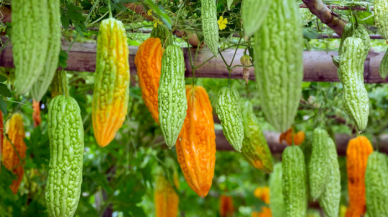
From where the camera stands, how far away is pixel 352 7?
5.72ft

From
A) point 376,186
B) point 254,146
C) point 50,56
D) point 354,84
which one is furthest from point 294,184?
point 50,56

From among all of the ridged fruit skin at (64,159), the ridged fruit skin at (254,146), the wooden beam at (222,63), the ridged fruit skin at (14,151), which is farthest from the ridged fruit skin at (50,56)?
the ridged fruit skin at (254,146)

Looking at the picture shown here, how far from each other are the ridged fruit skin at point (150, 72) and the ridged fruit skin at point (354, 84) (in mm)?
597

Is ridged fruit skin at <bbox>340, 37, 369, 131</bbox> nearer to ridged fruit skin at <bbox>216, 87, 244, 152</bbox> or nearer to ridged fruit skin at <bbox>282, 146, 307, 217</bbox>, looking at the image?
ridged fruit skin at <bbox>216, 87, 244, 152</bbox>

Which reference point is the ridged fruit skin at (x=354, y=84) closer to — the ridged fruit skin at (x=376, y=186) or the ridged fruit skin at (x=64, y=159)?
the ridged fruit skin at (x=64, y=159)

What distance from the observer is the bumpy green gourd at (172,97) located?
1.20 metres

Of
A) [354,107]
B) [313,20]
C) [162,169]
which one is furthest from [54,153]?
[162,169]

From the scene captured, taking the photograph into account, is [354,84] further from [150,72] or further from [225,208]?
[225,208]

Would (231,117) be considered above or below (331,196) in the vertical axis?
above

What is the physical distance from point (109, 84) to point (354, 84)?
713mm

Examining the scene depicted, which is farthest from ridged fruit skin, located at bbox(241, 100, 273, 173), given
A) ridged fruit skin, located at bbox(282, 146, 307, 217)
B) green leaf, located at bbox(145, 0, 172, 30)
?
green leaf, located at bbox(145, 0, 172, 30)

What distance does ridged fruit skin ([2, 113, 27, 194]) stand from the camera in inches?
85.2

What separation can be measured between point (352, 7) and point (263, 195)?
9.90 feet

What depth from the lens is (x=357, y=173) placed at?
2512 millimetres
